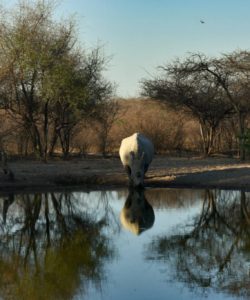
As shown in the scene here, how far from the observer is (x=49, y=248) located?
480 inches

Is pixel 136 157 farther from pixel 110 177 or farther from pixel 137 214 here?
pixel 137 214

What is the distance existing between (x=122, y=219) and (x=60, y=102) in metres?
15.2

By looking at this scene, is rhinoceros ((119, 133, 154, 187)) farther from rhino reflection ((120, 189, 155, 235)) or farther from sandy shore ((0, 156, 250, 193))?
rhino reflection ((120, 189, 155, 235))

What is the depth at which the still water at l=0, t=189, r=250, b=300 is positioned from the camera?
910cm

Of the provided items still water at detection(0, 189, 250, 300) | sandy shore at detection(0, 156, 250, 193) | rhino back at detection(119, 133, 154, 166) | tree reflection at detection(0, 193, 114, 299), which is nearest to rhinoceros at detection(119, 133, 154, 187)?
rhino back at detection(119, 133, 154, 166)

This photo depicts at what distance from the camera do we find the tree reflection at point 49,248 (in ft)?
30.6

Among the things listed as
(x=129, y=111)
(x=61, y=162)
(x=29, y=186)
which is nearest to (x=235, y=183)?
(x=29, y=186)

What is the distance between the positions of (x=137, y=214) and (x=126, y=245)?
3986 millimetres

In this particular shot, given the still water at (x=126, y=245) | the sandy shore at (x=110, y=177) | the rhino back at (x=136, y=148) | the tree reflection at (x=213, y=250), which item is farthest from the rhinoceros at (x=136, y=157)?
the tree reflection at (x=213, y=250)

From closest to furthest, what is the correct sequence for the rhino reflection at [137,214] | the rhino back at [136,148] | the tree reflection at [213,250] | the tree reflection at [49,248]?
1. the tree reflection at [49,248]
2. the tree reflection at [213,250]
3. the rhino reflection at [137,214]
4. the rhino back at [136,148]

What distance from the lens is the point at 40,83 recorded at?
2808cm

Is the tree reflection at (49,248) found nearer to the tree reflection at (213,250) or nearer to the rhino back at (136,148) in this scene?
the tree reflection at (213,250)

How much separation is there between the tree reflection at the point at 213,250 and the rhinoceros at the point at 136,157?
14.4 ft

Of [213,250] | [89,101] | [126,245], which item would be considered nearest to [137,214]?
[126,245]
